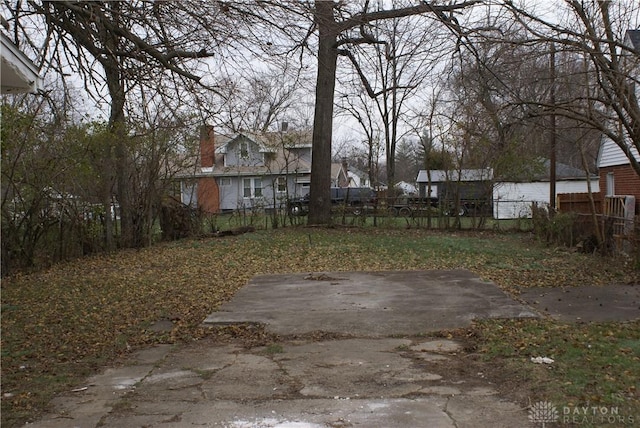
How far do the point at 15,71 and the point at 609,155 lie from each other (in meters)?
22.9

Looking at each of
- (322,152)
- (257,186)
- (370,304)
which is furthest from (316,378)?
(257,186)

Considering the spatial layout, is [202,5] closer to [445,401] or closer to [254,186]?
[445,401]

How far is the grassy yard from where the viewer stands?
18.8ft

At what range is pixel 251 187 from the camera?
40.8 meters

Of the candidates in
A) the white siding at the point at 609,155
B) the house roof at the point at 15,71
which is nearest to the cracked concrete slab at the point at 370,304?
the house roof at the point at 15,71

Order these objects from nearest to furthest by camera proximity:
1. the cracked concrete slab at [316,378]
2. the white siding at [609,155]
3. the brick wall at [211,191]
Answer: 1. the cracked concrete slab at [316,378]
2. the white siding at [609,155]
3. the brick wall at [211,191]

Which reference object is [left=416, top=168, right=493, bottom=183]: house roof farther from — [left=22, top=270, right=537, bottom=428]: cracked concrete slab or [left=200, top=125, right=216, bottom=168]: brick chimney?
[left=22, top=270, right=537, bottom=428]: cracked concrete slab

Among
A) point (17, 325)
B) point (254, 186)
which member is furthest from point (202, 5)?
point (254, 186)

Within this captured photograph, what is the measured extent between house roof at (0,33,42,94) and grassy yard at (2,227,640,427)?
273cm

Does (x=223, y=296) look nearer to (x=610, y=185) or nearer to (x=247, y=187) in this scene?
(x=610, y=185)

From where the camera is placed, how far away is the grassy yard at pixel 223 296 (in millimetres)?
5723

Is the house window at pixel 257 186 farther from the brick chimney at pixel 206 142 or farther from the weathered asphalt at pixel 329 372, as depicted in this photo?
the weathered asphalt at pixel 329 372

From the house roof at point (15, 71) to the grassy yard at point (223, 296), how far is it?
107 inches

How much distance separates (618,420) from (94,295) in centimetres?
871
